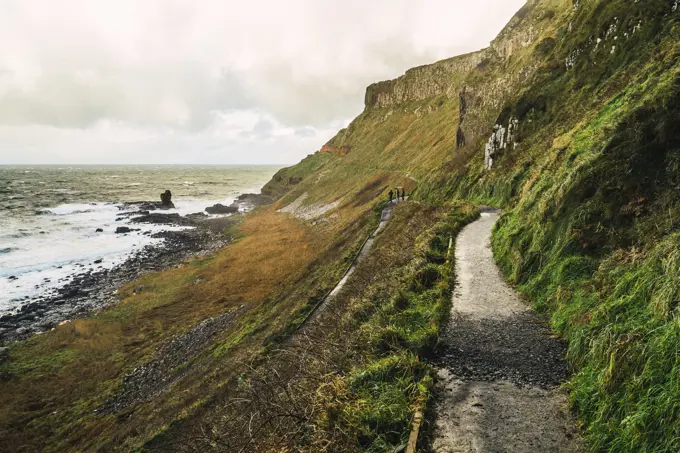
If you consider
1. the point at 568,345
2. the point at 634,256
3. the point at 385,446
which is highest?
the point at 634,256

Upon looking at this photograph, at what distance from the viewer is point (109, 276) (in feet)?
108

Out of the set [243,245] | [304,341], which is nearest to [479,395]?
[304,341]

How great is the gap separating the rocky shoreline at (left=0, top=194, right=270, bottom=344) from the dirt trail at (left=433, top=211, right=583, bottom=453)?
26.6 metres

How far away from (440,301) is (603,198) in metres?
4.73

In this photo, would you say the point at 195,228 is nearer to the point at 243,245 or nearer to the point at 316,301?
the point at 243,245

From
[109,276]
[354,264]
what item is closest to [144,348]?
[354,264]

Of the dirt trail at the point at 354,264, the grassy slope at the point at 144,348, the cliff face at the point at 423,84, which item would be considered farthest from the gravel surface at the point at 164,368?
the cliff face at the point at 423,84

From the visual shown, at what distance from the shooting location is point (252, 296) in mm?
25406

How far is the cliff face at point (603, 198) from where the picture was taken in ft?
15.3

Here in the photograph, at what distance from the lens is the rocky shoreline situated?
78.4ft

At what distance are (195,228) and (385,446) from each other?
54701mm

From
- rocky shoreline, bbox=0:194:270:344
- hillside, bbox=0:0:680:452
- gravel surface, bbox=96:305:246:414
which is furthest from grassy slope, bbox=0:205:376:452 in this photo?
rocky shoreline, bbox=0:194:270:344

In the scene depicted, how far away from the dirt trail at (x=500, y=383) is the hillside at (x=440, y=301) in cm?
36

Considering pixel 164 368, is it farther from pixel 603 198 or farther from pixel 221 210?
pixel 221 210
